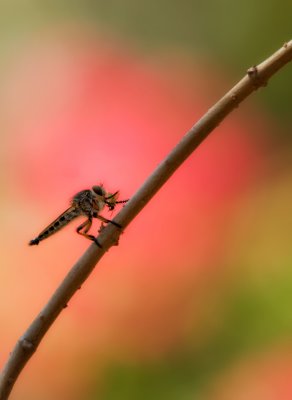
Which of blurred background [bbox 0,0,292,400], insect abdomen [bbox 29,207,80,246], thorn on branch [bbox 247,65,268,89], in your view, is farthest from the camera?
blurred background [bbox 0,0,292,400]

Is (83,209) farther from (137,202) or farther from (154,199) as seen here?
(154,199)

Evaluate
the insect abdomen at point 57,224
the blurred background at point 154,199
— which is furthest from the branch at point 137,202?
the blurred background at point 154,199

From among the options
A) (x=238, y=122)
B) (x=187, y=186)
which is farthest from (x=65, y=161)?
(x=238, y=122)

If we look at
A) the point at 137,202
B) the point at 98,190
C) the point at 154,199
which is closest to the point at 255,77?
the point at 137,202

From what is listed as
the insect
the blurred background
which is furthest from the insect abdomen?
the blurred background

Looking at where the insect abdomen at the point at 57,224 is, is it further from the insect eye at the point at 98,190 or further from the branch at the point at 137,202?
the branch at the point at 137,202

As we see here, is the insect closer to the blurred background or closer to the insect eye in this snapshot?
the insect eye
